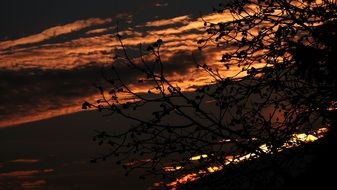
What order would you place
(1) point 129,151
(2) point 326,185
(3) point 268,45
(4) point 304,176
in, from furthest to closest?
(4) point 304,176, (2) point 326,185, (3) point 268,45, (1) point 129,151

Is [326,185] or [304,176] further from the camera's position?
[304,176]

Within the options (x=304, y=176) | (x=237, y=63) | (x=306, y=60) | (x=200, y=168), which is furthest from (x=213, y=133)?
(x=304, y=176)

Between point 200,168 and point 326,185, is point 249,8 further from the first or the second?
point 326,185

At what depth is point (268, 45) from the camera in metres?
11.9

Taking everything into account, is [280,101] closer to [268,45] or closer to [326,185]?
[268,45]

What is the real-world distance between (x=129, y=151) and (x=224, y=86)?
2.42 meters

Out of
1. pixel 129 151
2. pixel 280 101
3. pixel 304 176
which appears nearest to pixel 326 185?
pixel 304 176

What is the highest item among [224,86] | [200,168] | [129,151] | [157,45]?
[157,45]

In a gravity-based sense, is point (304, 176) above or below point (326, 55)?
below

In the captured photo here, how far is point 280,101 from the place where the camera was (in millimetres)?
11977

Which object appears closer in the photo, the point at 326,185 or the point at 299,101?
the point at 299,101

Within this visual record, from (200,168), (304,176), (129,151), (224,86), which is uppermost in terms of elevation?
(224,86)

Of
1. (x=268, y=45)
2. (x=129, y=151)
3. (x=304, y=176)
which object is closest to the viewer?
(x=129, y=151)

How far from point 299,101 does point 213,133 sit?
1.92 m
